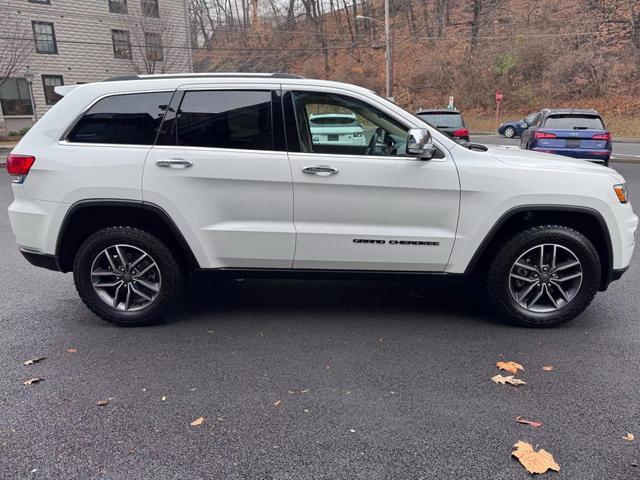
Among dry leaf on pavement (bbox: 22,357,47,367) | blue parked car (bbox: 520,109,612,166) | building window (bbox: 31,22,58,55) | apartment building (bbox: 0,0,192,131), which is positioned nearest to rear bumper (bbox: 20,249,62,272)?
dry leaf on pavement (bbox: 22,357,47,367)

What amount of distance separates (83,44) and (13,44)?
17.2 feet

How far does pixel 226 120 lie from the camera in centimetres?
405

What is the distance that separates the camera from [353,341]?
13.2 ft

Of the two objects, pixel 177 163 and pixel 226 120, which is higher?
pixel 226 120

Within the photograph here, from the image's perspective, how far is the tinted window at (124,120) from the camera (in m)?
4.06

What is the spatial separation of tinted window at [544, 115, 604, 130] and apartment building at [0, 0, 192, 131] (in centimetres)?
2624

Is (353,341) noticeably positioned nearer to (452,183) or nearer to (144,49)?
(452,183)

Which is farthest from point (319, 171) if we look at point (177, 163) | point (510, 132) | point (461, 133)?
point (510, 132)

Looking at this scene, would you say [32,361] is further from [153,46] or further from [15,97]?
[15,97]

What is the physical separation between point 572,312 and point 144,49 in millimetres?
34085

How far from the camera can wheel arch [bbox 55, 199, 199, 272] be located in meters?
4.01

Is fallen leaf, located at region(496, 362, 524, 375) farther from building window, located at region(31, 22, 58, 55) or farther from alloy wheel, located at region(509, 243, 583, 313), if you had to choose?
building window, located at region(31, 22, 58, 55)

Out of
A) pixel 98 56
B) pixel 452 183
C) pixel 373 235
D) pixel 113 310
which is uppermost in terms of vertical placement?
pixel 98 56

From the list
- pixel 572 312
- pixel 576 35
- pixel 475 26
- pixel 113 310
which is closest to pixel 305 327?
pixel 113 310
